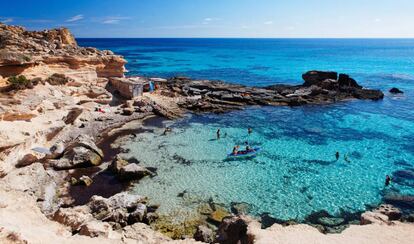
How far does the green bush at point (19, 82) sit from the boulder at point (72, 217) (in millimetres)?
16980

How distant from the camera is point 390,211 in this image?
1664 centimetres

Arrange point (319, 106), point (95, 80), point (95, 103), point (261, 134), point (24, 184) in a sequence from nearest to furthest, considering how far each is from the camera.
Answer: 1. point (24, 184)
2. point (261, 134)
3. point (95, 103)
4. point (95, 80)
5. point (319, 106)

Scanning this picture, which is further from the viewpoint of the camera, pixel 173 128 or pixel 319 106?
pixel 319 106

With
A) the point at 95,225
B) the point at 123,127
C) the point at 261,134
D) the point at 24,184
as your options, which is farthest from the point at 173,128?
the point at 95,225

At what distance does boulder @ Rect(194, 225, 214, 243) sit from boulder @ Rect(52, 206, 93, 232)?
5.70 metres

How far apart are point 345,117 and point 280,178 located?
20762mm

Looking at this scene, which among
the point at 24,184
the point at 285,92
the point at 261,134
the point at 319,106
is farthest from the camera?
the point at 285,92

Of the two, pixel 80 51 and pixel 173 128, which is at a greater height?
pixel 80 51

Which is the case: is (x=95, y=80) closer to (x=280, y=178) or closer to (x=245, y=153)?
(x=245, y=153)

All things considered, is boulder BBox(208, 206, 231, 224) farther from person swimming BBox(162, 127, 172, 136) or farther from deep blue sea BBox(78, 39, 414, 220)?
person swimming BBox(162, 127, 172, 136)

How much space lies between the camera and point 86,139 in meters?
24.5

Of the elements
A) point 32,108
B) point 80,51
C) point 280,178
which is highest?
point 80,51

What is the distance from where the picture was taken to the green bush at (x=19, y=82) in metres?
26.8

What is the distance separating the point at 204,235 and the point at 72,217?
6.81 metres
